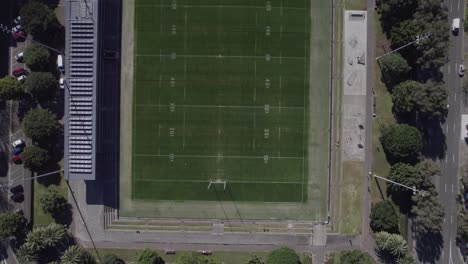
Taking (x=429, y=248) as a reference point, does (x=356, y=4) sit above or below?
above

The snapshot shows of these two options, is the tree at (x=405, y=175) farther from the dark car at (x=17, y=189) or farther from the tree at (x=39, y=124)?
the dark car at (x=17, y=189)

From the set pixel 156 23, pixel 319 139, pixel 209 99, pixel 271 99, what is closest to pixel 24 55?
pixel 156 23

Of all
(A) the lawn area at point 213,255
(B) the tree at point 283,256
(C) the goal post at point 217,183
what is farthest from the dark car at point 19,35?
(B) the tree at point 283,256

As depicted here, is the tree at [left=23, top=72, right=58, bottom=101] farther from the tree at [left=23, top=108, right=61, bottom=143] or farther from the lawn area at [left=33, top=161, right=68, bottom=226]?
the lawn area at [left=33, top=161, right=68, bottom=226]

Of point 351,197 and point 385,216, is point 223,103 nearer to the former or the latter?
point 351,197

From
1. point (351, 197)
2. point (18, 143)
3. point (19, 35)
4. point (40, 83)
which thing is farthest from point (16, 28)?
point (351, 197)

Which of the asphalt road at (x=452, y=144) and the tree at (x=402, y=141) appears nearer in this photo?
the tree at (x=402, y=141)
